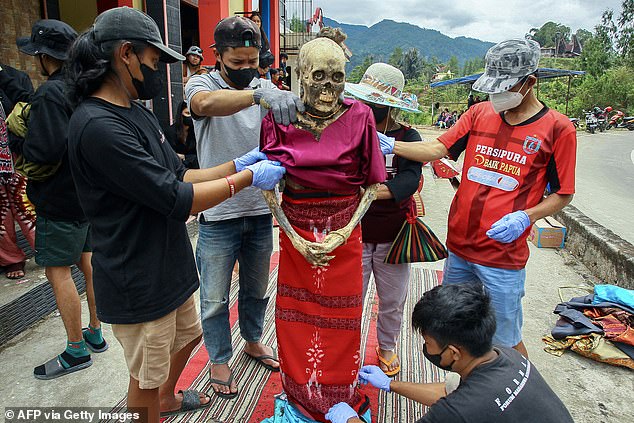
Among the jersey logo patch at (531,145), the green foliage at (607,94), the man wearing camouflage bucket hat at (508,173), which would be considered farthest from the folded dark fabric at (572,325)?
the green foliage at (607,94)

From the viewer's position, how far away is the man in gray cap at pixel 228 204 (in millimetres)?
2146

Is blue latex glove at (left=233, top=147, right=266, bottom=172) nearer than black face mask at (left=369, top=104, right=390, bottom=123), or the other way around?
blue latex glove at (left=233, top=147, right=266, bottom=172)

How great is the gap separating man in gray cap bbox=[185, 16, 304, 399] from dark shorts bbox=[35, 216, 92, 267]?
2.86 ft

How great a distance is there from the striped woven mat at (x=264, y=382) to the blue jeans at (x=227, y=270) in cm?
22

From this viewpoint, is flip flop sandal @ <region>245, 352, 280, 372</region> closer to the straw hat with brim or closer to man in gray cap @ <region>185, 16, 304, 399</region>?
man in gray cap @ <region>185, 16, 304, 399</region>

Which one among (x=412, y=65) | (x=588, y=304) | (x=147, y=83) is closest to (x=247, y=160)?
(x=147, y=83)

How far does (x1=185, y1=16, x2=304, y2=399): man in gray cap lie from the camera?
215cm

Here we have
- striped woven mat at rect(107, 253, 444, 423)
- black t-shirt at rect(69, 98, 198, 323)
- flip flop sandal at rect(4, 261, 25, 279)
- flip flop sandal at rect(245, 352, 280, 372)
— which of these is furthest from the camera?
flip flop sandal at rect(4, 261, 25, 279)

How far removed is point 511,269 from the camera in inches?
87.7

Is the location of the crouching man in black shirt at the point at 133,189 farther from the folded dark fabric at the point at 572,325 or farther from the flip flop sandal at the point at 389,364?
the folded dark fabric at the point at 572,325

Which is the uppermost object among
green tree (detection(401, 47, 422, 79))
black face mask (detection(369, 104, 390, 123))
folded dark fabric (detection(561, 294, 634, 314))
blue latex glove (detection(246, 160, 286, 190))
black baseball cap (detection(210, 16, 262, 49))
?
green tree (detection(401, 47, 422, 79))

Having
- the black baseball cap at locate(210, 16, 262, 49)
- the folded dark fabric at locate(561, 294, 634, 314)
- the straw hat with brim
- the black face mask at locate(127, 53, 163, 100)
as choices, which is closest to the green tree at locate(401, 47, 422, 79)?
the folded dark fabric at locate(561, 294, 634, 314)

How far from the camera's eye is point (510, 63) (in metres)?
2.14

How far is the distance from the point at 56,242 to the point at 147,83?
1.44 metres
